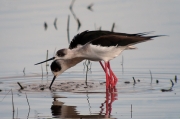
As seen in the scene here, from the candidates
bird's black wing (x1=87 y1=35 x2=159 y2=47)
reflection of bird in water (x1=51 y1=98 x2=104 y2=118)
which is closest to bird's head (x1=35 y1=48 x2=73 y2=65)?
Result: bird's black wing (x1=87 y1=35 x2=159 y2=47)

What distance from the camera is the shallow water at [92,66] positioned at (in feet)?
31.6

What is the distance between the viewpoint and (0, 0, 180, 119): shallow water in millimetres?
9617

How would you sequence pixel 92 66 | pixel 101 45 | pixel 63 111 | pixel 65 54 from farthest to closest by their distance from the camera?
pixel 92 66
pixel 65 54
pixel 101 45
pixel 63 111

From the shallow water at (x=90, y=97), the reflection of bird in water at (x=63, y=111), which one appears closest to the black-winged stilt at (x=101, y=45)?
the shallow water at (x=90, y=97)

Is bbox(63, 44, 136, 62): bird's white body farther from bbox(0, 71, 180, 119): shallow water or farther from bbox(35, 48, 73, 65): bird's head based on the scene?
bbox(0, 71, 180, 119): shallow water

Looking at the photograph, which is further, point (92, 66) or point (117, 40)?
point (92, 66)

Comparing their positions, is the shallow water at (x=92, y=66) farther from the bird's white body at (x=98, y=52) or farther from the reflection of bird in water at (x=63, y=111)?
the bird's white body at (x=98, y=52)

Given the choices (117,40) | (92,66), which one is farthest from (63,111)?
(92,66)

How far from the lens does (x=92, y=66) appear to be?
13039 mm

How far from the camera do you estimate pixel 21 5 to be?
17938mm

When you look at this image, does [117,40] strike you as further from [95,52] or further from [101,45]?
[95,52]

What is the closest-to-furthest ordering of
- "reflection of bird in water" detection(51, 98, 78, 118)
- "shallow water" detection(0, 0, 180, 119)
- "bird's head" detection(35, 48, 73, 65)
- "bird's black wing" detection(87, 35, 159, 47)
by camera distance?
1. "reflection of bird in water" detection(51, 98, 78, 118)
2. "shallow water" detection(0, 0, 180, 119)
3. "bird's black wing" detection(87, 35, 159, 47)
4. "bird's head" detection(35, 48, 73, 65)

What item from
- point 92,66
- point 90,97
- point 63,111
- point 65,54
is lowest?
point 63,111

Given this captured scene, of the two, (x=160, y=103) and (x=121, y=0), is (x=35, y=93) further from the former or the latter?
(x=121, y=0)
